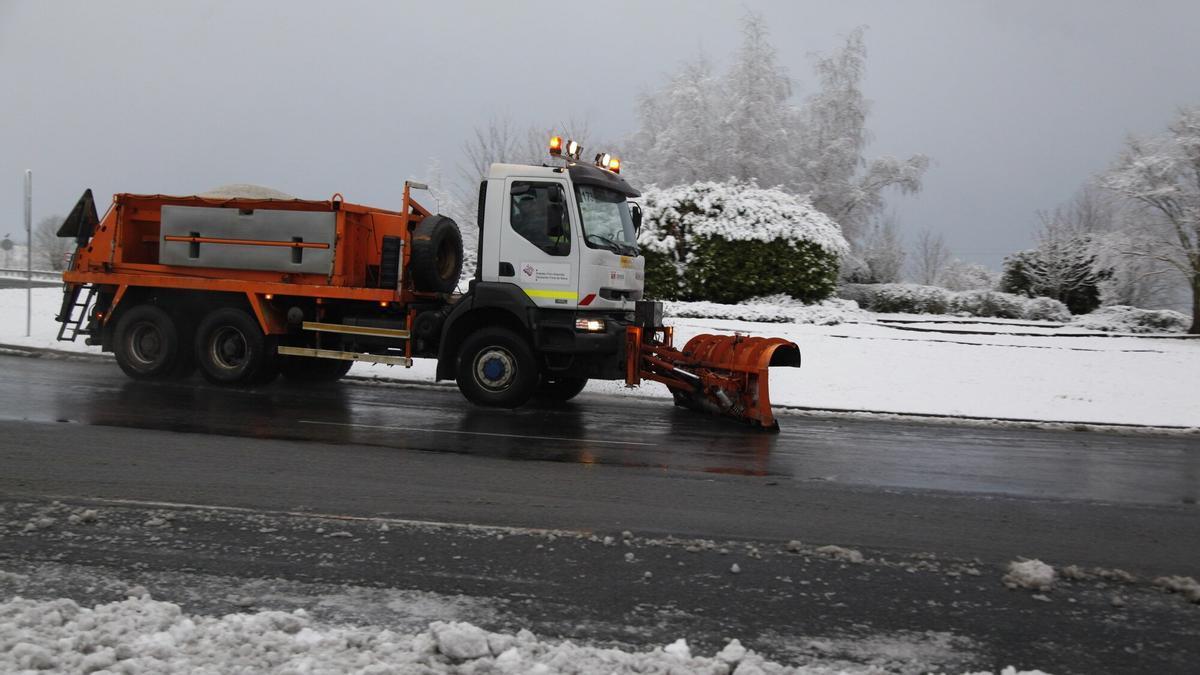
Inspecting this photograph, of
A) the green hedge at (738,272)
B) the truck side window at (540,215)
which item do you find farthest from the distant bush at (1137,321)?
the truck side window at (540,215)

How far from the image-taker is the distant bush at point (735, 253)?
2236 centimetres

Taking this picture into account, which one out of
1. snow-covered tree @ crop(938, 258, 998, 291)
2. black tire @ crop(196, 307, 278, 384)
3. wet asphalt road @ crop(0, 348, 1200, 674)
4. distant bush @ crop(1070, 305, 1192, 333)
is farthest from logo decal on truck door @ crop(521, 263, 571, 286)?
snow-covered tree @ crop(938, 258, 998, 291)

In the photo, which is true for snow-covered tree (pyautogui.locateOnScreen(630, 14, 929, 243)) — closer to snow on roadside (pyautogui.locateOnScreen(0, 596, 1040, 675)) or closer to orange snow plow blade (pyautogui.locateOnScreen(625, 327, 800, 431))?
orange snow plow blade (pyautogui.locateOnScreen(625, 327, 800, 431))

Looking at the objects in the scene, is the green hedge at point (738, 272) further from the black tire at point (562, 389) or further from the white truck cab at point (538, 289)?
the white truck cab at point (538, 289)

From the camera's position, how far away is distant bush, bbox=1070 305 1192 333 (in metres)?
23.0

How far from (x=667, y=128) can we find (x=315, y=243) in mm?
21794

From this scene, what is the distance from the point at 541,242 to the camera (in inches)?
462

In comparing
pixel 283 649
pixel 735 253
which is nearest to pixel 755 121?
pixel 735 253

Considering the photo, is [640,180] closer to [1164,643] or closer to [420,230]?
[420,230]

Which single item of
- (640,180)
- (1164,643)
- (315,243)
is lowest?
(1164,643)

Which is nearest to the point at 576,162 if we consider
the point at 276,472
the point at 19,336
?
the point at 276,472

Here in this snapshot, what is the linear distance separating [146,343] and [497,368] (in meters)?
5.30

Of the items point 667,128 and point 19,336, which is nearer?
point 19,336

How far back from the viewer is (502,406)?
471 inches
